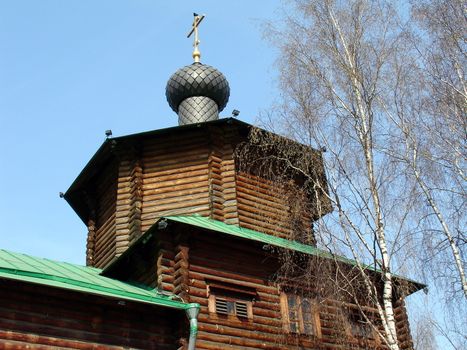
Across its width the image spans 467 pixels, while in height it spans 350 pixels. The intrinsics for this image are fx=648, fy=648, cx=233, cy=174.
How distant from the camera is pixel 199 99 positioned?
59.6ft

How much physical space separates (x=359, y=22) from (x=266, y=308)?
19.0 feet

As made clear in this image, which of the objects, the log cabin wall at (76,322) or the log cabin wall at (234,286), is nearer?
the log cabin wall at (76,322)

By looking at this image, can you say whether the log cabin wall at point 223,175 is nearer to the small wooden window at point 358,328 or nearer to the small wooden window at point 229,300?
the small wooden window at point 229,300

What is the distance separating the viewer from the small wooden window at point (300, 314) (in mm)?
12961

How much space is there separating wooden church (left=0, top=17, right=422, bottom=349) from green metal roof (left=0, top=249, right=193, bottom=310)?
1.3 inches

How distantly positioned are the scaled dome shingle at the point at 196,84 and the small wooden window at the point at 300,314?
7.03m

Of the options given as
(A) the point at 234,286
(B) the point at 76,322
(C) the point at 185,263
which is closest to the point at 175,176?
(C) the point at 185,263

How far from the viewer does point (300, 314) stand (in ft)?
43.3

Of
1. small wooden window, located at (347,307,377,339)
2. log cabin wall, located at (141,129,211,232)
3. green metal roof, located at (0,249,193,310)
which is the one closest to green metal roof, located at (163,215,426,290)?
log cabin wall, located at (141,129,211,232)

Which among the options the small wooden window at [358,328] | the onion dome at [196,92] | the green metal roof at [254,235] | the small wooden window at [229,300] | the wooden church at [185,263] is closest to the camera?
the wooden church at [185,263]

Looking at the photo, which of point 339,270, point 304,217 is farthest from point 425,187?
point 304,217

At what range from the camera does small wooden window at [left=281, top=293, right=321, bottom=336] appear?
13.0m

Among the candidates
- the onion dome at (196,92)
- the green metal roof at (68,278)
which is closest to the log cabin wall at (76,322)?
the green metal roof at (68,278)

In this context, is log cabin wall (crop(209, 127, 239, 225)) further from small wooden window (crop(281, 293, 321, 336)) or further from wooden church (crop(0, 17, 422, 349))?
small wooden window (crop(281, 293, 321, 336))
